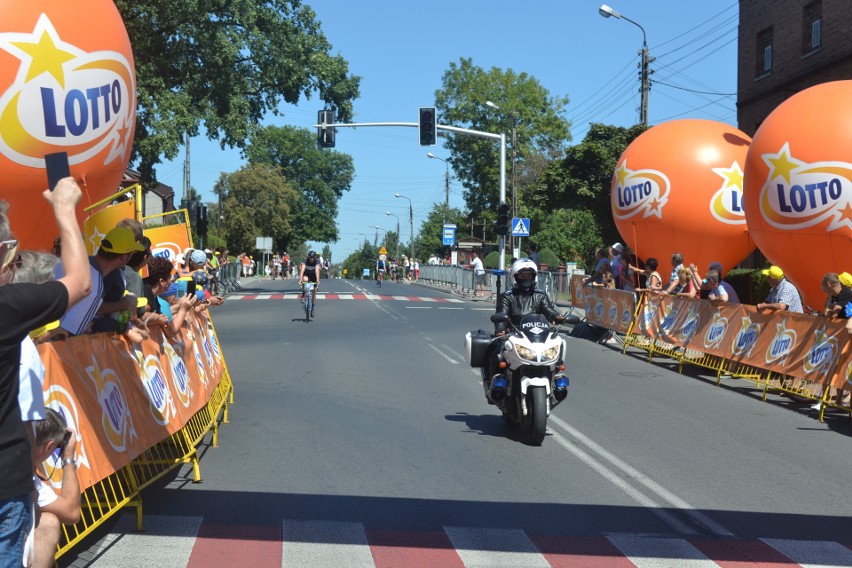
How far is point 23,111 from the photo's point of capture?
23.4ft

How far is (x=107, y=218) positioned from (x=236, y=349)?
895 centimetres

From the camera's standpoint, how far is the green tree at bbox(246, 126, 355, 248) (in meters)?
110

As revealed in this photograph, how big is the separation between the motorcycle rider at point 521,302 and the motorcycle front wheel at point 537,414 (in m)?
0.86

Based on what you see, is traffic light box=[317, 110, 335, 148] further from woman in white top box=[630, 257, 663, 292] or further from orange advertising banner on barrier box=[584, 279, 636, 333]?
woman in white top box=[630, 257, 663, 292]

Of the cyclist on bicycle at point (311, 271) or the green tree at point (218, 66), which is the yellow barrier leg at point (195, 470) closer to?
the cyclist on bicycle at point (311, 271)

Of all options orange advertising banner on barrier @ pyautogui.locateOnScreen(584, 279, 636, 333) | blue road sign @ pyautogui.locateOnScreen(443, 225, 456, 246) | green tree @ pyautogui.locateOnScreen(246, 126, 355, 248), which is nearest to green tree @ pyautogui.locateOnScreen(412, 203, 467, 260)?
green tree @ pyautogui.locateOnScreen(246, 126, 355, 248)

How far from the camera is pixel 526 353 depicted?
9242 mm

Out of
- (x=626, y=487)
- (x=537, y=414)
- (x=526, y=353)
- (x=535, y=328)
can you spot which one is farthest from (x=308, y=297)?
(x=626, y=487)

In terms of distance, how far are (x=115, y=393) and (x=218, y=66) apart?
25689mm

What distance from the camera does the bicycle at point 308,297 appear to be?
24359 millimetres

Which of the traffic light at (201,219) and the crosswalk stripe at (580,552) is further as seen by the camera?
the traffic light at (201,219)

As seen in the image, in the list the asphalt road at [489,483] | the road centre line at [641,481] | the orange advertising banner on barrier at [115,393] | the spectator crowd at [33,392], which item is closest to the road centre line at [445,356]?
the asphalt road at [489,483]

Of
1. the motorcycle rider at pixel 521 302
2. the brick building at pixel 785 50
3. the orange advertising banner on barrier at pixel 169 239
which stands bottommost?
the motorcycle rider at pixel 521 302

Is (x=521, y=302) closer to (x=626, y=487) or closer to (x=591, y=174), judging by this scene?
(x=626, y=487)
